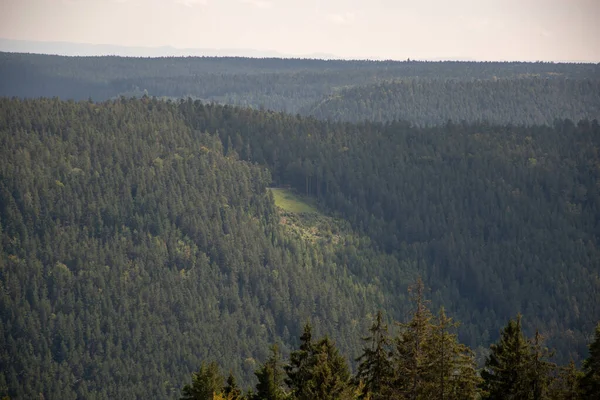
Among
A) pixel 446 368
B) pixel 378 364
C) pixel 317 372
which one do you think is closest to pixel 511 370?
pixel 446 368

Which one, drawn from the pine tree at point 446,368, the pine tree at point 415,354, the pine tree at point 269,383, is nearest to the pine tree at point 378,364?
the pine tree at point 415,354

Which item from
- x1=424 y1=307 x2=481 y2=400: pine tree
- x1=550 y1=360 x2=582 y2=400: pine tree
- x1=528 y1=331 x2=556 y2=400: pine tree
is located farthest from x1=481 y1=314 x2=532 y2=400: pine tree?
x1=424 y1=307 x2=481 y2=400: pine tree

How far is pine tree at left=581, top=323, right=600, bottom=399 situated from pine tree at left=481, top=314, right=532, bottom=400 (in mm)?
3276

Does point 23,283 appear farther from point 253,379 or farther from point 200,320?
point 253,379

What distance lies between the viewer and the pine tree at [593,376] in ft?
181

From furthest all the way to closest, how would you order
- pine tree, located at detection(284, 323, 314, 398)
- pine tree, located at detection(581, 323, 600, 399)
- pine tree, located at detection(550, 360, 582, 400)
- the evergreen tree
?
pine tree, located at detection(284, 323, 314, 398)
the evergreen tree
pine tree, located at detection(550, 360, 582, 400)
pine tree, located at detection(581, 323, 600, 399)

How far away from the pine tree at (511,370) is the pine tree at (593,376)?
3276 millimetres

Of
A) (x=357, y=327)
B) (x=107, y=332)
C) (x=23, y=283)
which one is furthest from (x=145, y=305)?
(x=357, y=327)

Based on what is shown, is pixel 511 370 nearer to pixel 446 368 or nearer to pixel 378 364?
pixel 446 368

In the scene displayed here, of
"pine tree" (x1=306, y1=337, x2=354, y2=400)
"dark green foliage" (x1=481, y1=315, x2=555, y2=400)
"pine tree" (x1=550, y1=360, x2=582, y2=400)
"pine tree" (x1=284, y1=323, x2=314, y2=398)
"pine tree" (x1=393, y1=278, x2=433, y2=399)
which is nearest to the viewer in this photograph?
"pine tree" (x1=306, y1=337, x2=354, y2=400)

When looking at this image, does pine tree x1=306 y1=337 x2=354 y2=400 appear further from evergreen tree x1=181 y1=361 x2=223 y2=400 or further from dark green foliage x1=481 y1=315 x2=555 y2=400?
dark green foliage x1=481 y1=315 x2=555 y2=400

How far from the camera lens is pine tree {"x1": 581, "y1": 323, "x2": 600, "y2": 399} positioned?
55.2 m

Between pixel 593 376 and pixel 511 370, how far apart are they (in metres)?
5.16

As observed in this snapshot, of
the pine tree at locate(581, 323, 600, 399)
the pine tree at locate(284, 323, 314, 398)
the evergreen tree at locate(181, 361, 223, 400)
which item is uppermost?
the pine tree at locate(581, 323, 600, 399)
